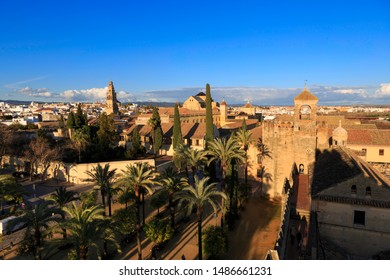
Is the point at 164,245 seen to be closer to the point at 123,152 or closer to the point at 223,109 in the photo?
the point at 123,152

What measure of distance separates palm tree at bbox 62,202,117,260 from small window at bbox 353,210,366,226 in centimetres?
1740

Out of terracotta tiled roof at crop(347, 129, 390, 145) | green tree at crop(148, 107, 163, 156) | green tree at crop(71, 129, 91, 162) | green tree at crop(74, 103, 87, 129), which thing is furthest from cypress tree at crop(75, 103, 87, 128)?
terracotta tiled roof at crop(347, 129, 390, 145)

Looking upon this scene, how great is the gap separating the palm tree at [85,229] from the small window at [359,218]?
1740 centimetres

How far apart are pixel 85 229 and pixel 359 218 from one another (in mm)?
19082

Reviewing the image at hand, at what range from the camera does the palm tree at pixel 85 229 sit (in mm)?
15897

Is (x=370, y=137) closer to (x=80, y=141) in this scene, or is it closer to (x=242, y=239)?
(x=242, y=239)

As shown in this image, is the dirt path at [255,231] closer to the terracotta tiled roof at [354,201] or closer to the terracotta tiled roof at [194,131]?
the terracotta tiled roof at [354,201]

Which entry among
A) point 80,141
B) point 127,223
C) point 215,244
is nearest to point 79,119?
point 80,141

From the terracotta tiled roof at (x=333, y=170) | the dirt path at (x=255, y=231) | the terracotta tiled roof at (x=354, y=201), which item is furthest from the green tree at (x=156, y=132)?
the terracotta tiled roof at (x=354, y=201)

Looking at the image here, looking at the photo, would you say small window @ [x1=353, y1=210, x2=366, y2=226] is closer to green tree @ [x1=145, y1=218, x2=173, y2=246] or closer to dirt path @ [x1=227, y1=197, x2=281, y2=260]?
dirt path @ [x1=227, y1=197, x2=281, y2=260]

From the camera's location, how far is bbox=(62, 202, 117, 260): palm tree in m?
15.9

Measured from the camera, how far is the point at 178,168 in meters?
43.3

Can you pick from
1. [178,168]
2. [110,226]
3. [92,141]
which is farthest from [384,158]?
[92,141]

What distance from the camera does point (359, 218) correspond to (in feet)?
66.2
